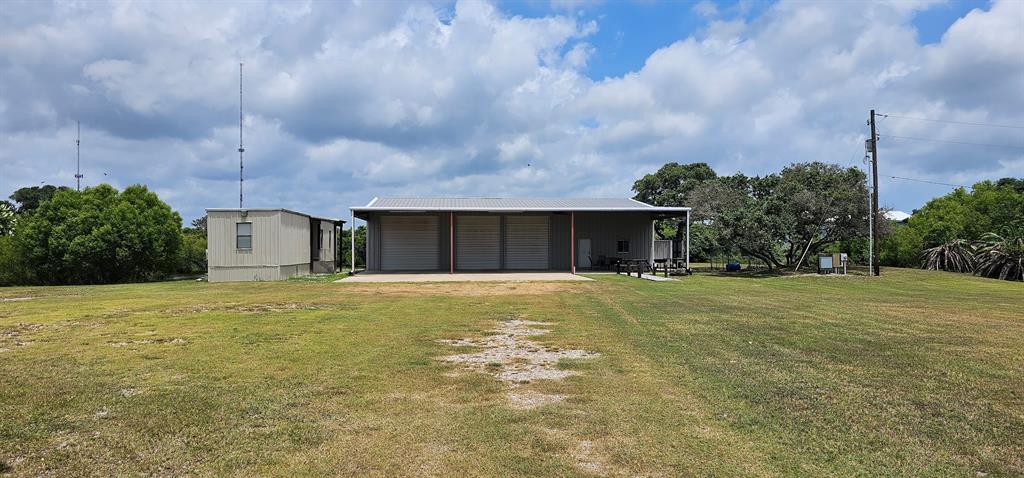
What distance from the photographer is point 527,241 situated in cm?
2722

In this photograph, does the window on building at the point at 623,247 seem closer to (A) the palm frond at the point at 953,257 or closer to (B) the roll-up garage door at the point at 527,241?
(B) the roll-up garage door at the point at 527,241

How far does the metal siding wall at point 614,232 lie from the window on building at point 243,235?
14.0m

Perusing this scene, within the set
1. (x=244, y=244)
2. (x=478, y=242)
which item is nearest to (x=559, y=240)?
(x=478, y=242)

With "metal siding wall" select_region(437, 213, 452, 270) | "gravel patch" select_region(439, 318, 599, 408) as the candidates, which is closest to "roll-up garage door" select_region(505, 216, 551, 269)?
"metal siding wall" select_region(437, 213, 452, 270)

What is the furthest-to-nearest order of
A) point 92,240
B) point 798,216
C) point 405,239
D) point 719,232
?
point 405,239
point 798,216
point 719,232
point 92,240

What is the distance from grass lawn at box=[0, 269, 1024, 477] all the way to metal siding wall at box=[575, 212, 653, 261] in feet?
58.0

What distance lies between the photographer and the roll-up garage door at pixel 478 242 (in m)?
26.9

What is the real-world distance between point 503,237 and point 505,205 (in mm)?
2012

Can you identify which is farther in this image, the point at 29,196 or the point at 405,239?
the point at 29,196

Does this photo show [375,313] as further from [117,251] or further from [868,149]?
[868,149]

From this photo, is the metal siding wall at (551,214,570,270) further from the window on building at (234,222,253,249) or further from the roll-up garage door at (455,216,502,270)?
the window on building at (234,222,253,249)

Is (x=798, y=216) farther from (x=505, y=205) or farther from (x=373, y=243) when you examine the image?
(x=373, y=243)

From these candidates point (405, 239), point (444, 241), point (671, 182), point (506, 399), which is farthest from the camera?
point (671, 182)

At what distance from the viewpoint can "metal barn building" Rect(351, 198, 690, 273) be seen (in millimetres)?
26641
